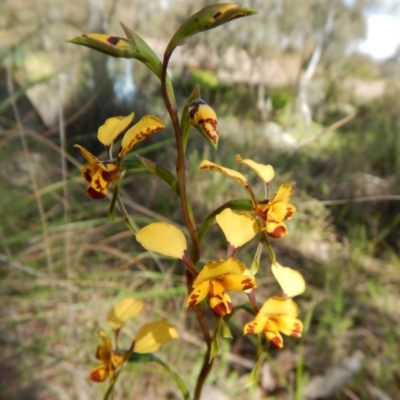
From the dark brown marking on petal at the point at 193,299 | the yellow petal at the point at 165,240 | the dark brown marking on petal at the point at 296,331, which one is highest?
the yellow petal at the point at 165,240

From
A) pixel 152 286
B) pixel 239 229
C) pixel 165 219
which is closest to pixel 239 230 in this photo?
pixel 239 229

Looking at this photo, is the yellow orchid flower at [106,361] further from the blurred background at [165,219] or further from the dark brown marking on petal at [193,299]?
the blurred background at [165,219]

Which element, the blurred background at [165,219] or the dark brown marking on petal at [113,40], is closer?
the dark brown marking on petal at [113,40]

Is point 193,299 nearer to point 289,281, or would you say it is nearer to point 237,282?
point 237,282

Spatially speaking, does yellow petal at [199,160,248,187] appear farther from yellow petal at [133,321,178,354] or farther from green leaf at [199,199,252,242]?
yellow petal at [133,321,178,354]

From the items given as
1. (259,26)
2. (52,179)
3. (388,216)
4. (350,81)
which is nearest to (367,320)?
(388,216)

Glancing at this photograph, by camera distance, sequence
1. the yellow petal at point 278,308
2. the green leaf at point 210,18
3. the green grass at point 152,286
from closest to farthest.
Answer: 1. the green leaf at point 210,18
2. the yellow petal at point 278,308
3. the green grass at point 152,286

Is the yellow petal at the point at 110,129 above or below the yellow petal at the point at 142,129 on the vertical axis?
below

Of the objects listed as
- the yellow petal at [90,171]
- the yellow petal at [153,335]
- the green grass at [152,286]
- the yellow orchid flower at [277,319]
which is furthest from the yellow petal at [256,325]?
the green grass at [152,286]

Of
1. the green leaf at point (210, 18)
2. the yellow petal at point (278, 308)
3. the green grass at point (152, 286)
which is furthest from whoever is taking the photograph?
the green grass at point (152, 286)
